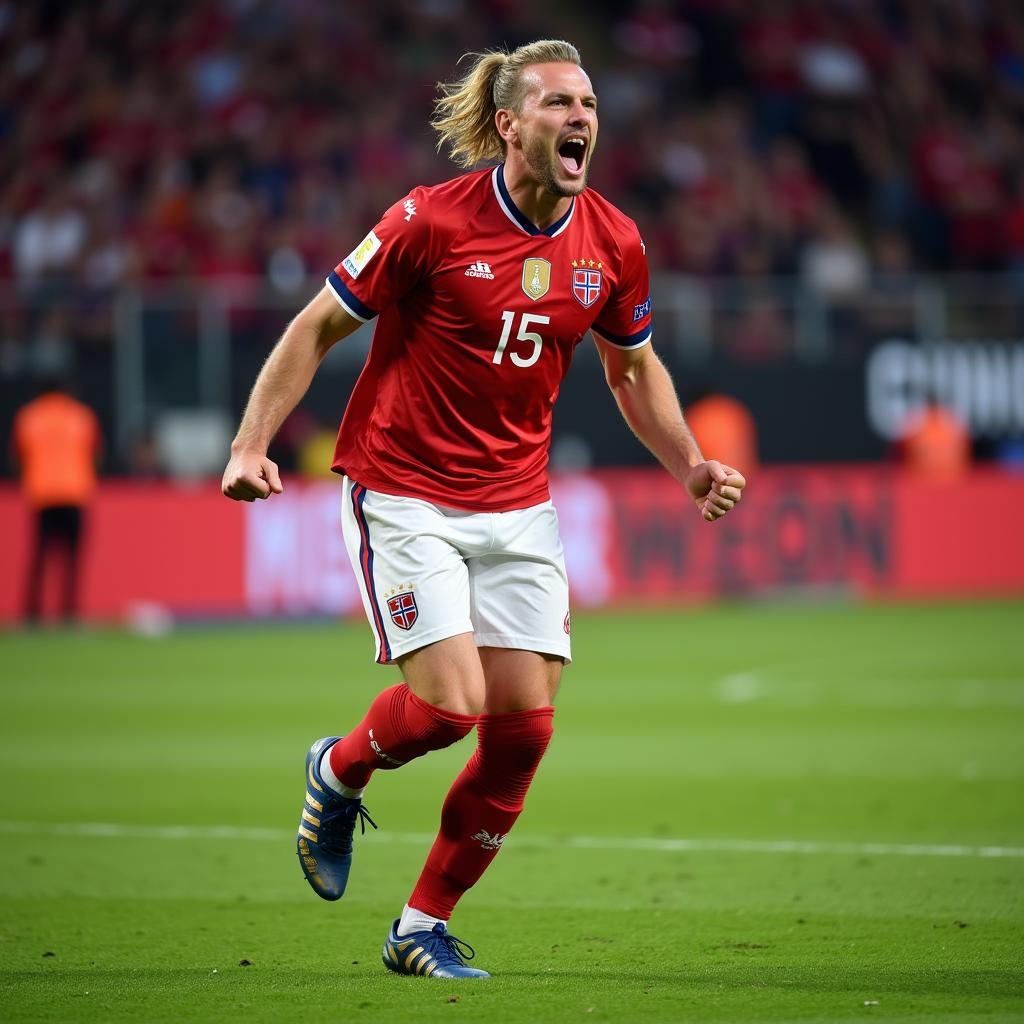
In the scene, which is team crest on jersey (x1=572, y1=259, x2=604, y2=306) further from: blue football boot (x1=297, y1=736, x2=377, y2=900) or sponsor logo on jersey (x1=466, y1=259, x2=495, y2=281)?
blue football boot (x1=297, y1=736, x2=377, y2=900)

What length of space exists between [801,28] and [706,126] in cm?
267

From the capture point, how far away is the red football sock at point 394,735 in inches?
206

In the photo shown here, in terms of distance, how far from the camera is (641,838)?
26.2 ft

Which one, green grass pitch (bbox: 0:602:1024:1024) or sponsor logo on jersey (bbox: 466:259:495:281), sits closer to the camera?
green grass pitch (bbox: 0:602:1024:1024)

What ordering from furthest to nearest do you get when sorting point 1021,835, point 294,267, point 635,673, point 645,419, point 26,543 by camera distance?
point 294,267, point 26,543, point 635,673, point 1021,835, point 645,419

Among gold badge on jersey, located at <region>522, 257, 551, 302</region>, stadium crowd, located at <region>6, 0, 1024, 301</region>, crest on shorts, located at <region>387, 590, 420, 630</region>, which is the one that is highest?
stadium crowd, located at <region>6, 0, 1024, 301</region>

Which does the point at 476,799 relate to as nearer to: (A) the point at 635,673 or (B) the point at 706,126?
(A) the point at 635,673

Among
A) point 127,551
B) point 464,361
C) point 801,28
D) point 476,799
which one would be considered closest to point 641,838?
point 476,799

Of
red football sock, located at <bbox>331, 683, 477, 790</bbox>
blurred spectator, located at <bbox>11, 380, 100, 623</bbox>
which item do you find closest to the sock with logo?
red football sock, located at <bbox>331, 683, 477, 790</bbox>

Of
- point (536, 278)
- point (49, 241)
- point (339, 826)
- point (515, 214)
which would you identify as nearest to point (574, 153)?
point (515, 214)

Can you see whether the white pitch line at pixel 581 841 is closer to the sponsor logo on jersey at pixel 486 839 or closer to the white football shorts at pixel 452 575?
the sponsor logo on jersey at pixel 486 839

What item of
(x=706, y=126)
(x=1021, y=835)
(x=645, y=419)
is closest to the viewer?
(x=645, y=419)

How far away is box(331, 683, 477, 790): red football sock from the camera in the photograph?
5.24 meters

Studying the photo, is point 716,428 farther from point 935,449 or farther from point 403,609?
point 403,609
